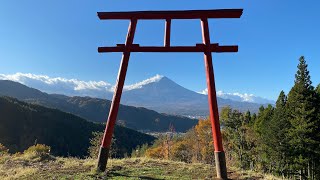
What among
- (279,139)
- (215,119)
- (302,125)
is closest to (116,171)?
(215,119)

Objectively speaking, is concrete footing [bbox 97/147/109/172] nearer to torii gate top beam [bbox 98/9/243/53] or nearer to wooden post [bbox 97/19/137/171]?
wooden post [bbox 97/19/137/171]

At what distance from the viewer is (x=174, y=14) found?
13031mm

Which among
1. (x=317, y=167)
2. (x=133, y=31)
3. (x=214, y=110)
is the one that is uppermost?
(x=133, y=31)

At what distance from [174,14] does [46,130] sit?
11449 cm

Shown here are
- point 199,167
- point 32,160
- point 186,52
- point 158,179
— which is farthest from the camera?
point 32,160

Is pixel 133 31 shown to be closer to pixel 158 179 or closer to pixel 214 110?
pixel 214 110

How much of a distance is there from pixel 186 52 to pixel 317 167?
32.8 metres

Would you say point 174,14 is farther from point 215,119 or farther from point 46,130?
point 46,130

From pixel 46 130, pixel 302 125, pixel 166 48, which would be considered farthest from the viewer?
pixel 46 130

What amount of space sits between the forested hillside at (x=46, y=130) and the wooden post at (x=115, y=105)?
93446mm

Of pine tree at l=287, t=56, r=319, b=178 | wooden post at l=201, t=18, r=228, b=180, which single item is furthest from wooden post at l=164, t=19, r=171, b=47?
pine tree at l=287, t=56, r=319, b=178

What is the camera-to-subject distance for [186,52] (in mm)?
12969

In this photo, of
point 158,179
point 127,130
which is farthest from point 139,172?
point 127,130

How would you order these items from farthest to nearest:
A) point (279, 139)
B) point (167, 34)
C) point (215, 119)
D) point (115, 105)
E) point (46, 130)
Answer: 1. point (46, 130)
2. point (279, 139)
3. point (167, 34)
4. point (115, 105)
5. point (215, 119)
